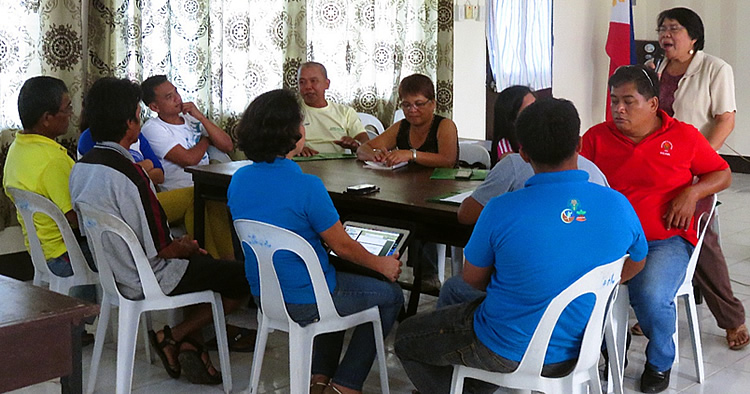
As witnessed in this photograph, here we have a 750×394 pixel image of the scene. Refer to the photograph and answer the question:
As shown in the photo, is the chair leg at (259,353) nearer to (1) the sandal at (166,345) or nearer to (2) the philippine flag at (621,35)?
(1) the sandal at (166,345)

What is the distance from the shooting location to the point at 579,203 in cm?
211

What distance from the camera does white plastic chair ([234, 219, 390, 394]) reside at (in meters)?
2.59

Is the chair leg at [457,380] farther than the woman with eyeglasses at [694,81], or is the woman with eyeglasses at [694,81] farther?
the woman with eyeglasses at [694,81]

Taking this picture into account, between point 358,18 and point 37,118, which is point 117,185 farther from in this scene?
point 358,18

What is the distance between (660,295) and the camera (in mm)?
2986

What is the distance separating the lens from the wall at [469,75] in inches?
261

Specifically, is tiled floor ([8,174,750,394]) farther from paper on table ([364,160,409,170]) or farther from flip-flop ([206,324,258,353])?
paper on table ([364,160,409,170])

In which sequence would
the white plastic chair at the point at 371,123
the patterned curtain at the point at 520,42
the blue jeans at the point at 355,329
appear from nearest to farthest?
the blue jeans at the point at 355,329, the white plastic chair at the point at 371,123, the patterned curtain at the point at 520,42

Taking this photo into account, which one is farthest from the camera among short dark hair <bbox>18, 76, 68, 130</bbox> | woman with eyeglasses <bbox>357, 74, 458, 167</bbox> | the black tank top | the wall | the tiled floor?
the wall

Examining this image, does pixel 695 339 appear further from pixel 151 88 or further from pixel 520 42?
pixel 520 42

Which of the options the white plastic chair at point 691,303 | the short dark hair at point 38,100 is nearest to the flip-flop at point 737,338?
the white plastic chair at point 691,303

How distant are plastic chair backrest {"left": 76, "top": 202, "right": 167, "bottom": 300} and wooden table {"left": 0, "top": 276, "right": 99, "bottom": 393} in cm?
104

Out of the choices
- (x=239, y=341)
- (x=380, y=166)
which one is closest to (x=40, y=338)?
(x=239, y=341)

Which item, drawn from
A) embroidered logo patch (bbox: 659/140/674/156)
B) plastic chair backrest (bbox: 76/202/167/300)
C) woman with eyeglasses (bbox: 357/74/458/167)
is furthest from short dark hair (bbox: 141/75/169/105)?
embroidered logo patch (bbox: 659/140/674/156)
